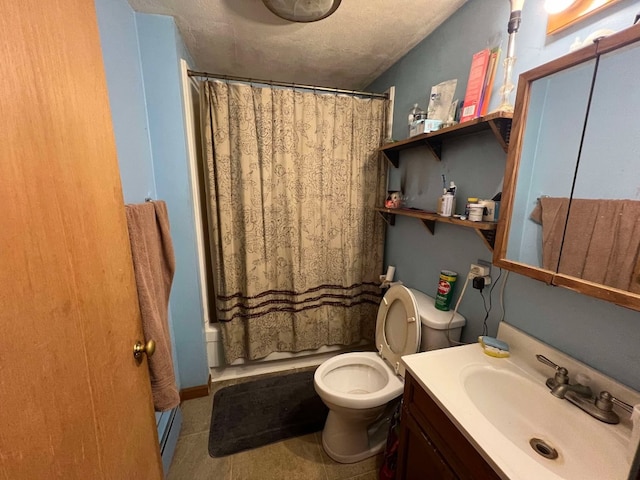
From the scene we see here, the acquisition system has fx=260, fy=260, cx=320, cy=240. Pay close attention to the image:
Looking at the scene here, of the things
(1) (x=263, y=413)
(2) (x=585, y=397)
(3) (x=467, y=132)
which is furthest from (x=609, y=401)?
(1) (x=263, y=413)

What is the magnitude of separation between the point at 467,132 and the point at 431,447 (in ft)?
4.23

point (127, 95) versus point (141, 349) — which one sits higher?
point (127, 95)

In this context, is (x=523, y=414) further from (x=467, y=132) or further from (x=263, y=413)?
(x=263, y=413)

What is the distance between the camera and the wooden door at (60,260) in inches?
14.3

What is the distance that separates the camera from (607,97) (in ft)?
2.46

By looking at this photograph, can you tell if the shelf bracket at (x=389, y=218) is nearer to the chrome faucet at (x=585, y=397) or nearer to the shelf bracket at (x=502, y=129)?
the shelf bracket at (x=502, y=129)

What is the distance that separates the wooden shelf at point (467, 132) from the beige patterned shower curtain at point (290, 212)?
1.31ft

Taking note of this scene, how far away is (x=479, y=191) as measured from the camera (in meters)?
1.20

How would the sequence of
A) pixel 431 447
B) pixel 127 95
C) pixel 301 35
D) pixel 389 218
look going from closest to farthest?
pixel 431 447, pixel 127 95, pixel 301 35, pixel 389 218

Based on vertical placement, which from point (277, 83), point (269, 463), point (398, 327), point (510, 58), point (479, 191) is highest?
point (277, 83)

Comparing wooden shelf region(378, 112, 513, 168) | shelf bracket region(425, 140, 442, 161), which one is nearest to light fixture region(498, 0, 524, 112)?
wooden shelf region(378, 112, 513, 168)

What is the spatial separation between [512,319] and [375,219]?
1119mm

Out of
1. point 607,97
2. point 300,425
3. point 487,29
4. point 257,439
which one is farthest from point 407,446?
point 487,29

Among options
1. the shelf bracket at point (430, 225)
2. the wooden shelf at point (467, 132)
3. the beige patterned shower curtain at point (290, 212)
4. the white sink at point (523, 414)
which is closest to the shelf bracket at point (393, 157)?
the wooden shelf at point (467, 132)
